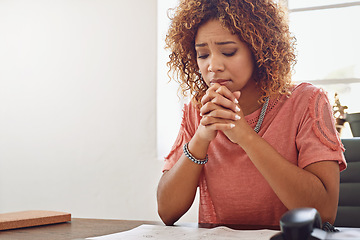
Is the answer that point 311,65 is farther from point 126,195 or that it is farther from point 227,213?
point 227,213

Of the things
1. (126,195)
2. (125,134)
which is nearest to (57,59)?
(125,134)

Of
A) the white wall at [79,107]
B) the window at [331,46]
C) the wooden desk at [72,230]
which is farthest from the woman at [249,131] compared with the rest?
the white wall at [79,107]

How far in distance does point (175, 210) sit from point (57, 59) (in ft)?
7.86

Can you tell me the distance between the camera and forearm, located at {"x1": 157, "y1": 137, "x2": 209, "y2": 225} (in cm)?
123

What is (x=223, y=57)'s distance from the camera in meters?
1.17

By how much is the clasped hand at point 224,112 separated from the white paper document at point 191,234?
0.25m

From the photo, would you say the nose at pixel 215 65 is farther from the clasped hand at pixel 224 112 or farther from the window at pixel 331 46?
the window at pixel 331 46

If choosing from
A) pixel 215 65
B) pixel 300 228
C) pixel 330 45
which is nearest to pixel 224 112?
pixel 215 65

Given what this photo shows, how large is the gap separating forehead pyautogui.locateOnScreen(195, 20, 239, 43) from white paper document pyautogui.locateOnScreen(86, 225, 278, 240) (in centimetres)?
51

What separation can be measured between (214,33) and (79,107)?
2.21m

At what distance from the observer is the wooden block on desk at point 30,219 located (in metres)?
1.09

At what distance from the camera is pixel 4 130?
3438mm

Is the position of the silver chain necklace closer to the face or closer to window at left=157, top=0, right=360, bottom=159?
the face

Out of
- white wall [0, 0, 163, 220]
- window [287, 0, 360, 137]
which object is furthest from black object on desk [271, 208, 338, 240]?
white wall [0, 0, 163, 220]
